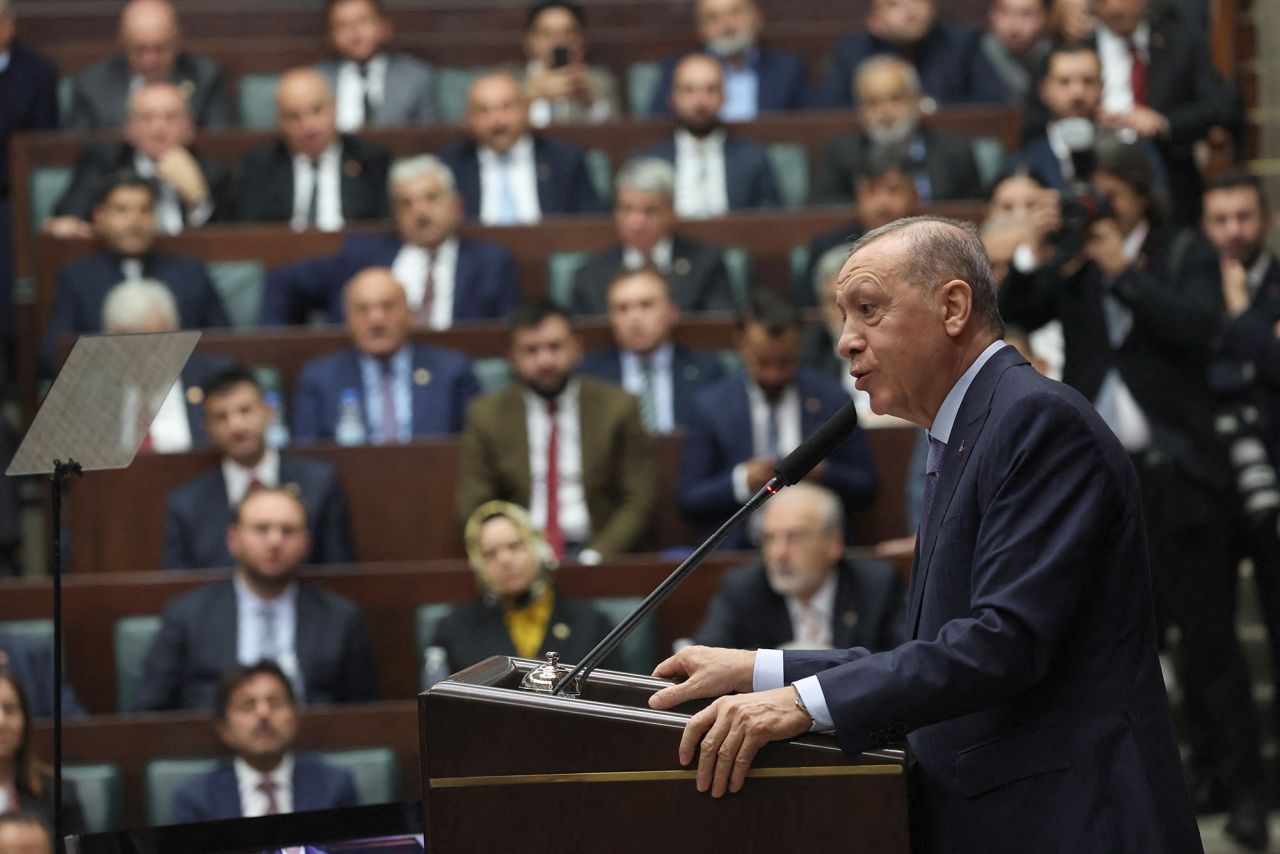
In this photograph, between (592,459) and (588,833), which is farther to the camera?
(592,459)

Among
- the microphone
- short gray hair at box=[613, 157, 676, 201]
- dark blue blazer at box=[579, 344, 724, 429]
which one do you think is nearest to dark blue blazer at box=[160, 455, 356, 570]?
dark blue blazer at box=[579, 344, 724, 429]

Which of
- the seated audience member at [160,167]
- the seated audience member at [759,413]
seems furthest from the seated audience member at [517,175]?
the seated audience member at [759,413]

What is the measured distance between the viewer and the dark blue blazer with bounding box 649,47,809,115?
5.96 metres

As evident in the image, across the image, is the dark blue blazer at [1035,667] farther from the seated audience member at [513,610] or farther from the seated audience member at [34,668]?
the seated audience member at [34,668]

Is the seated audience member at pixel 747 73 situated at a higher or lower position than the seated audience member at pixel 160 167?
higher

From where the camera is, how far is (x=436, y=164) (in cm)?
509

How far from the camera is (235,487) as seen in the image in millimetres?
4309

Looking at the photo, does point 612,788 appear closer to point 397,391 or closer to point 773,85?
point 397,391

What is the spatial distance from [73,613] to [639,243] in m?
1.76

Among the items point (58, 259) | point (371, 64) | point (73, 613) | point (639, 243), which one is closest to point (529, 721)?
point (73, 613)

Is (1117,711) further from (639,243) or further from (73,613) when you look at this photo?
(639,243)

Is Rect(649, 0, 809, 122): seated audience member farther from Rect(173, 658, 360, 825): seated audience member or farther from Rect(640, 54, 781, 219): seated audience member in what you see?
Rect(173, 658, 360, 825): seated audience member

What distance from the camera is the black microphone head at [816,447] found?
5.76 feet

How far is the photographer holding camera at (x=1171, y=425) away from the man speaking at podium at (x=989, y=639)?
2060mm
